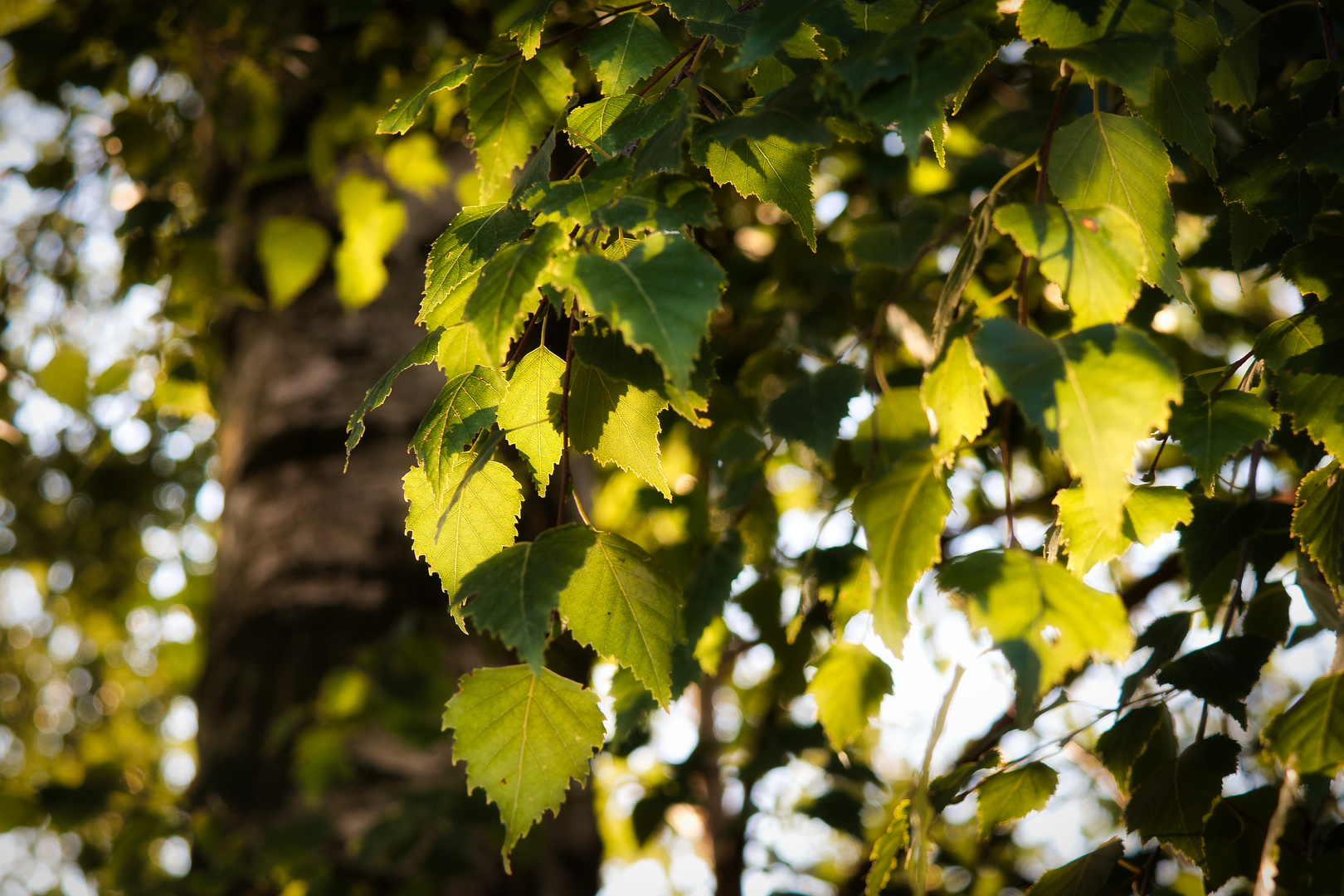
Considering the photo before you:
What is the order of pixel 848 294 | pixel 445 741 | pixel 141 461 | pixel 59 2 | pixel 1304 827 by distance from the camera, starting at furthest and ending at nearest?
pixel 141 461, pixel 59 2, pixel 848 294, pixel 445 741, pixel 1304 827

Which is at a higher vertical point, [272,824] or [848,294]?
[848,294]

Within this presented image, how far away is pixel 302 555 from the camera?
5.98 feet

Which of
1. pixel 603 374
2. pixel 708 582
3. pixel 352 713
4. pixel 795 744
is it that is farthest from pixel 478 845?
pixel 603 374

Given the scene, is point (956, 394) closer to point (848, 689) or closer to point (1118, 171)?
point (1118, 171)

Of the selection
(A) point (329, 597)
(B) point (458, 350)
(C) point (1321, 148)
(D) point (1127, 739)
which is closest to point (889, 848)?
(D) point (1127, 739)

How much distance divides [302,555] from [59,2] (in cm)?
161

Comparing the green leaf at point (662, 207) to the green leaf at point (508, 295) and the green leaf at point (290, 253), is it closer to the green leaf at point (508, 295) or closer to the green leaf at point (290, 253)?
the green leaf at point (508, 295)

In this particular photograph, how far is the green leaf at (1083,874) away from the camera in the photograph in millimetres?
757

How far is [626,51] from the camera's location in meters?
0.73

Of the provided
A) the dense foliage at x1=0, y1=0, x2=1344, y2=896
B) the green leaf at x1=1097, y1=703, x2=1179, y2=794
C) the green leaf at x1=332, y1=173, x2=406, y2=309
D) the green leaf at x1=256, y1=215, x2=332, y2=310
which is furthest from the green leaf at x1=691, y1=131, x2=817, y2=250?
the green leaf at x1=256, y1=215, x2=332, y2=310

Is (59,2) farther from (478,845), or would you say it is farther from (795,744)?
(795,744)

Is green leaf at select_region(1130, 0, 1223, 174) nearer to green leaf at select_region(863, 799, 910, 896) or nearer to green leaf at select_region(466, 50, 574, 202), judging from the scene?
green leaf at select_region(466, 50, 574, 202)

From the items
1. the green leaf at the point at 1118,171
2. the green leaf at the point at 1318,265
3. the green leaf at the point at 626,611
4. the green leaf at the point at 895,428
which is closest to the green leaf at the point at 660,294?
the green leaf at the point at 626,611

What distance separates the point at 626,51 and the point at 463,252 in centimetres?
24
